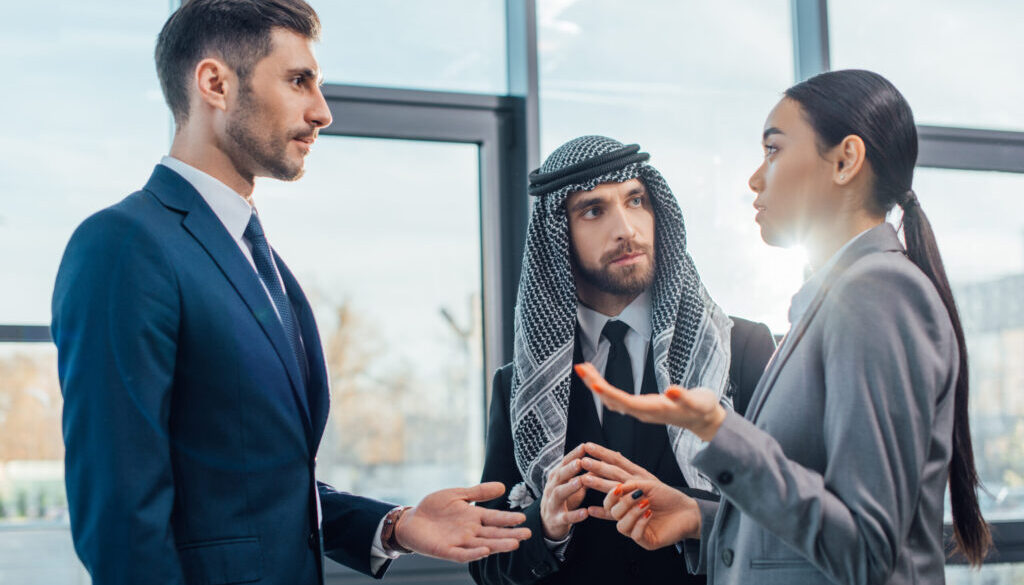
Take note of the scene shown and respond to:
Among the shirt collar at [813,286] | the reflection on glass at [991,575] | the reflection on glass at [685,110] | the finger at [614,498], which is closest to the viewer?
the shirt collar at [813,286]

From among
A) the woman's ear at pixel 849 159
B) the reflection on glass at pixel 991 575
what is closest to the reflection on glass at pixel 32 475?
the woman's ear at pixel 849 159

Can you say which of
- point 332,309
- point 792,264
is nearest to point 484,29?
point 332,309

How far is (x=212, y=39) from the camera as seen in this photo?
1.65 meters

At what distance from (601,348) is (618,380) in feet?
0.29

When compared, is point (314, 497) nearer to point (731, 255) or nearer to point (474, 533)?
point (474, 533)

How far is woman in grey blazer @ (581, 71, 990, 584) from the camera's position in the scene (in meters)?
1.18

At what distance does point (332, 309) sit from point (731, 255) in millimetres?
1459

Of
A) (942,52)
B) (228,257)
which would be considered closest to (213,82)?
(228,257)

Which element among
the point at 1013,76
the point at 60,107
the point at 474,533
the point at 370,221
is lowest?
the point at 474,533

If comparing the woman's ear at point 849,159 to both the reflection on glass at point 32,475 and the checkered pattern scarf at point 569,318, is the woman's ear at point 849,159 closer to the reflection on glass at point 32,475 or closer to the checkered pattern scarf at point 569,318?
the checkered pattern scarf at point 569,318

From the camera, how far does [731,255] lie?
11.2 feet

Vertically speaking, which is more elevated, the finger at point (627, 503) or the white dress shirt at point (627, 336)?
the white dress shirt at point (627, 336)

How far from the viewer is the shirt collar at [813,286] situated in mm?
1415

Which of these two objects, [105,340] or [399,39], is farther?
[399,39]
